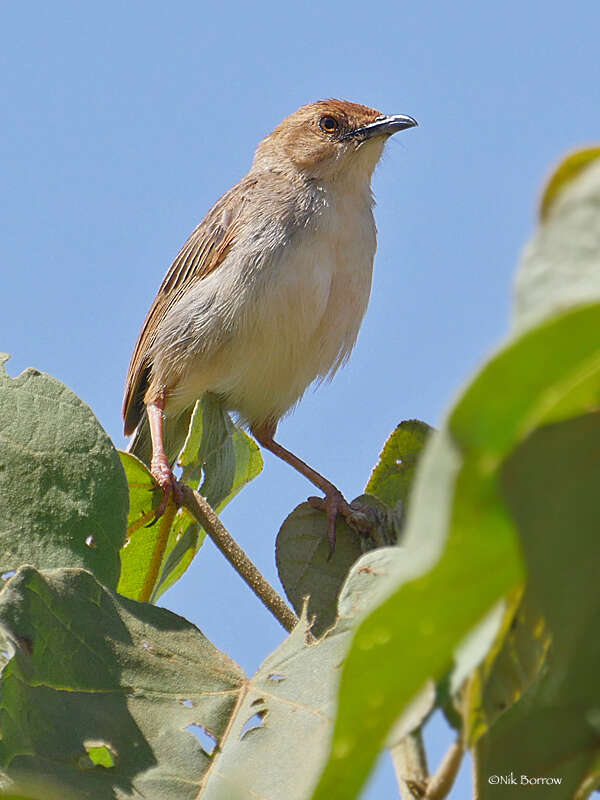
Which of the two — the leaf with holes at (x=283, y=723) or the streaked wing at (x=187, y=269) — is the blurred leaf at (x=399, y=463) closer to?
the leaf with holes at (x=283, y=723)

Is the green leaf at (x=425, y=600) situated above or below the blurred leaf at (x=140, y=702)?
below

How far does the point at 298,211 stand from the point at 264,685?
3.93 m

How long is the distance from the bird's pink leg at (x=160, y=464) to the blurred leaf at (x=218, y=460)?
98 mm

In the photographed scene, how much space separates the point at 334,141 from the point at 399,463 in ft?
14.0

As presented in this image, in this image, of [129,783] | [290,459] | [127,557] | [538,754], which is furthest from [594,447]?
[290,459]

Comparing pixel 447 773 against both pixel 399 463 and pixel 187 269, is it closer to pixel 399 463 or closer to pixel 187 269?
pixel 399 463

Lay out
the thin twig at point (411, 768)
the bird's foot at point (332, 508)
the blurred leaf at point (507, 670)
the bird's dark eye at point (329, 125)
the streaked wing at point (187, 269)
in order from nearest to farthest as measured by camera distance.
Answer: the blurred leaf at point (507, 670)
the thin twig at point (411, 768)
the bird's foot at point (332, 508)
the streaked wing at point (187, 269)
the bird's dark eye at point (329, 125)

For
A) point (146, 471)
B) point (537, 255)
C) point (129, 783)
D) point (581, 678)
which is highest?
point (146, 471)

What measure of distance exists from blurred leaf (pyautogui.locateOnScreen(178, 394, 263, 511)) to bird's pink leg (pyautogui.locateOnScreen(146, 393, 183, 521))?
10 centimetres

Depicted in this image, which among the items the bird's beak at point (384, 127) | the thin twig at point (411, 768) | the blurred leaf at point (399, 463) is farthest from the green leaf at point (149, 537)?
the bird's beak at point (384, 127)

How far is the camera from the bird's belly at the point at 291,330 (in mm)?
5469

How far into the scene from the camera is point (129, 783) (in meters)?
2.02

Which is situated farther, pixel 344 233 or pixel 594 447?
pixel 344 233

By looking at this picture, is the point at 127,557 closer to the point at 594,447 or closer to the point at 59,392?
the point at 59,392
